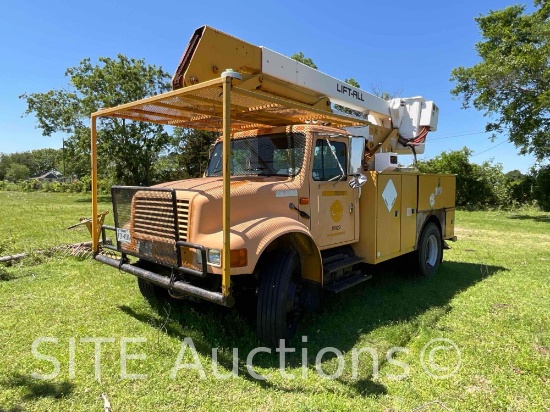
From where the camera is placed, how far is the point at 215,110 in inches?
177

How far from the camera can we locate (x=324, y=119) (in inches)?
200

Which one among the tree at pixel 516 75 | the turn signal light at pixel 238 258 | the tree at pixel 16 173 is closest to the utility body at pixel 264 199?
the turn signal light at pixel 238 258

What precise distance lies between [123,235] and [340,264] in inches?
99.2

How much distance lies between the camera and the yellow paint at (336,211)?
464 cm

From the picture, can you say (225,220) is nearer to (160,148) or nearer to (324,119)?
(324,119)

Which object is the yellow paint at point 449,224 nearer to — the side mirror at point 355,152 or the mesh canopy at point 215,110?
the mesh canopy at point 215,110

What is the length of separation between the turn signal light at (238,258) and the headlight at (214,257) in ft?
0.35

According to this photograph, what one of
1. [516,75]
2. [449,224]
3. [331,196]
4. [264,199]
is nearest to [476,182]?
[516,75]

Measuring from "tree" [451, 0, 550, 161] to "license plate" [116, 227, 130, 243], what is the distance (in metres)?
16.0

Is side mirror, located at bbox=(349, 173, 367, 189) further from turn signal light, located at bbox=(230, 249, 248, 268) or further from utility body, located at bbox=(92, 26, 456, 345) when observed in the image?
turn signal light, located at bbox=(230, 249, 248, 268)

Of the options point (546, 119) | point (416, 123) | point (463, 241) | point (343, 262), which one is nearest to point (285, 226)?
point (343, 262)

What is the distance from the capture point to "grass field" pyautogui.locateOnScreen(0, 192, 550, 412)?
2.91 metres

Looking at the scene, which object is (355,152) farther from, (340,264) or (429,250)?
(429,250)

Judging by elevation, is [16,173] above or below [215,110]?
above
